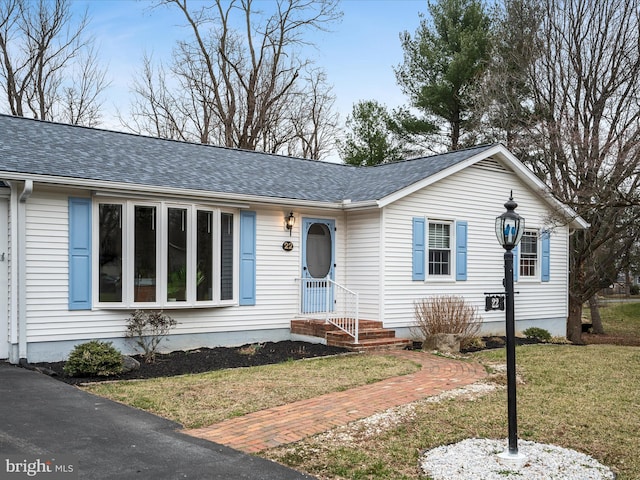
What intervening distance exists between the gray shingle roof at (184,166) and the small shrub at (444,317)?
248 cm

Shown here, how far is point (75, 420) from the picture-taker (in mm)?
5797

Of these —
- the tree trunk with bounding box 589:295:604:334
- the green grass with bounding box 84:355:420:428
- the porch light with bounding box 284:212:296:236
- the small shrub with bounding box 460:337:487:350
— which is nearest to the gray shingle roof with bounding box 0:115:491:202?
the porch light with bounding box 284:212:296:236

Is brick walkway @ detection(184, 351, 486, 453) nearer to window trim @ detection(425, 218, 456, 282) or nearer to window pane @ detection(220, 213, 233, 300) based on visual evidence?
window pane @ detection(220, 213, 233, 300)

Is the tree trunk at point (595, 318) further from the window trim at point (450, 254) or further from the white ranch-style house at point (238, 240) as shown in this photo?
the window trim at point (450, 254)

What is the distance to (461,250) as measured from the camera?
13.3 meters

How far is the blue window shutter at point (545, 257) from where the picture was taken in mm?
14922

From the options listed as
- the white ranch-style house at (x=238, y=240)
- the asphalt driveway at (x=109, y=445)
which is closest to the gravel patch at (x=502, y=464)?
the asphalt driveway at (x=109, y=445)

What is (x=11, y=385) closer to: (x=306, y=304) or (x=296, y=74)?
(x=306, y=304)

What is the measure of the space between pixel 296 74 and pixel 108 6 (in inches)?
309

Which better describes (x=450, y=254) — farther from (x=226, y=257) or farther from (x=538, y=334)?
(x=226, y=257)

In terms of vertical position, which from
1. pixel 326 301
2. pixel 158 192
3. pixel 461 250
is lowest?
pixel 326 301

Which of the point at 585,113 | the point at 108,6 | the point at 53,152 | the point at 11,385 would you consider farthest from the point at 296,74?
the point at 11,385
